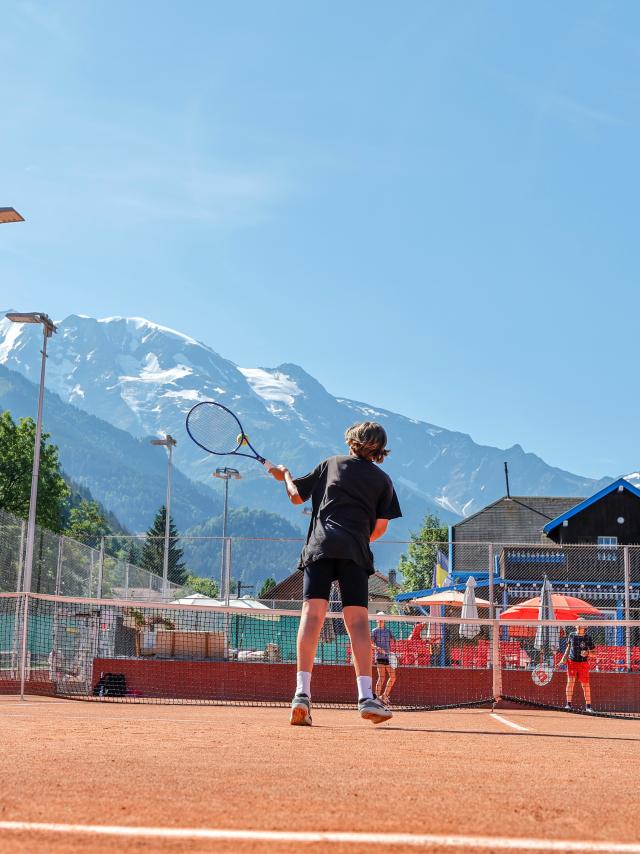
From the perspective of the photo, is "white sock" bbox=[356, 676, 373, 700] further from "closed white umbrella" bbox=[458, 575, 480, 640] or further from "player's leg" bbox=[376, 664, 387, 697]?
"closed white umbrella" bbox=[458, 575, 480, 640]

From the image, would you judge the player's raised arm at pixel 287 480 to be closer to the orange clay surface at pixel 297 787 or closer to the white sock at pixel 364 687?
the white sock at pixel 364 687

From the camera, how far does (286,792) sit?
374 cm

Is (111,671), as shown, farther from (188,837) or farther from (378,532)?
(188,837)

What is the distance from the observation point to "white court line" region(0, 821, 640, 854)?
2969 mm

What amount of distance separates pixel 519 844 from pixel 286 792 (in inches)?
38.5

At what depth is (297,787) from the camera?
12.7 feet

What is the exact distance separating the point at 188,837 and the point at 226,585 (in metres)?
18.3

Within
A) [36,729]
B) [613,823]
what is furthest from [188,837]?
[36,729]

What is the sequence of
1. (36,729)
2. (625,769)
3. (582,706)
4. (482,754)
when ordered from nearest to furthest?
(625,769)
(482,754)
(36,729)
(582,706)

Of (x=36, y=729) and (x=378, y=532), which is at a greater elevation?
(x=378, y=532)

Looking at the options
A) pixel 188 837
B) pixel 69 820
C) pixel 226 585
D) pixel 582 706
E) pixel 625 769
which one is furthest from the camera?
pixel 226 585

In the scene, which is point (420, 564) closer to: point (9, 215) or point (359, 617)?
point (9, 215)

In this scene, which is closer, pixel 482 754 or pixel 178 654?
pixel 482 754

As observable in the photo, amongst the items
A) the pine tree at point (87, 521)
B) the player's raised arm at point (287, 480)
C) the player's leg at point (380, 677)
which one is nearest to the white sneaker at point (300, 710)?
the player's raised arm at point (287, 480)
